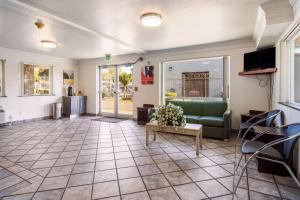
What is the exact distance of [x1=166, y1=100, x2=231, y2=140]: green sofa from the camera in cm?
402

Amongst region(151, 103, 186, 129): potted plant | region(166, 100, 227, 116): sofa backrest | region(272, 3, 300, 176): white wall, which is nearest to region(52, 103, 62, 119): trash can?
region(166, 100, 227, 116): sofa backrest

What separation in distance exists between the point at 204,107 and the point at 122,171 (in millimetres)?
3151

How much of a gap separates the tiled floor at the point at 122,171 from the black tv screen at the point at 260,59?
1804 millimetres

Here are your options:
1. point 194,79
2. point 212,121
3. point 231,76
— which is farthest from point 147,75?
point 212,121

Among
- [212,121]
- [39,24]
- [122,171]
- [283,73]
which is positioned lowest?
[122,171]

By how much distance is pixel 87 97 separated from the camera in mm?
7688

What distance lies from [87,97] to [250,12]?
6605 millimetres

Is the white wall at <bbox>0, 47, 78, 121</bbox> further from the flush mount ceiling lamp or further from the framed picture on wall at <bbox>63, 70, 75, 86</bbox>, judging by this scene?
the flush mount ceiling lamp

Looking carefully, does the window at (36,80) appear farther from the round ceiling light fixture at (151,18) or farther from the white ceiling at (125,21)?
the round ceiling light fixture at (151,18)

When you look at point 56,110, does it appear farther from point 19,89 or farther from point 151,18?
point 151,18

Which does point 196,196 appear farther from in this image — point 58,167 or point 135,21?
point 135,21

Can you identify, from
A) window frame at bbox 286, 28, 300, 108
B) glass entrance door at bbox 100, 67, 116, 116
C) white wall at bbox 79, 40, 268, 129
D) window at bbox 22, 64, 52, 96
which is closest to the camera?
window frame at bbox 286, 28, 300, 108

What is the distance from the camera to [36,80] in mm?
6375

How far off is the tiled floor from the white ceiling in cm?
239
